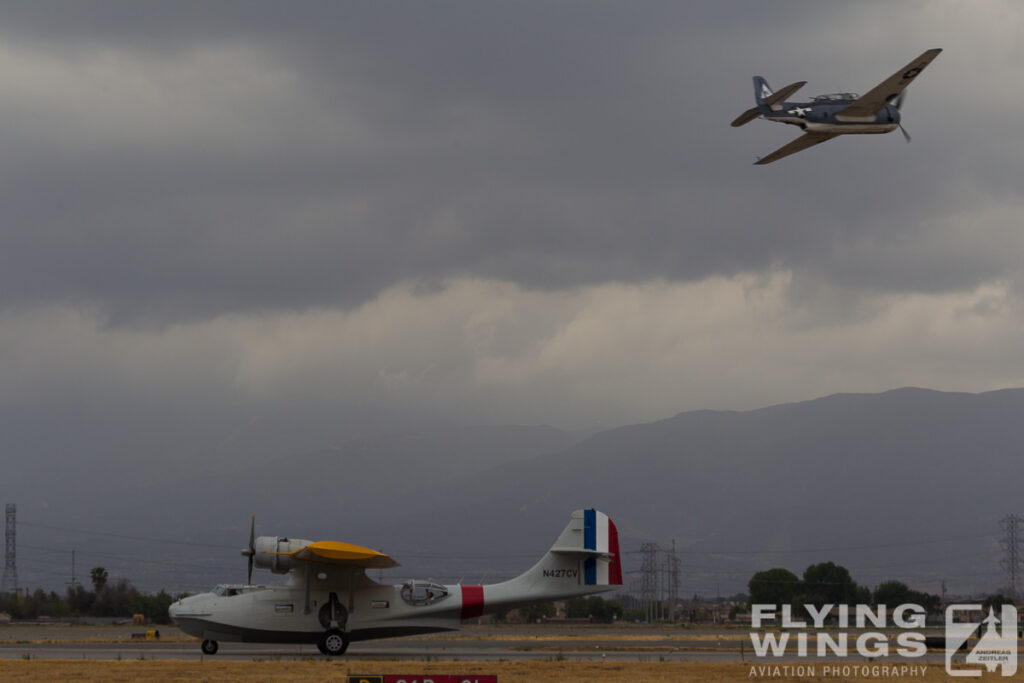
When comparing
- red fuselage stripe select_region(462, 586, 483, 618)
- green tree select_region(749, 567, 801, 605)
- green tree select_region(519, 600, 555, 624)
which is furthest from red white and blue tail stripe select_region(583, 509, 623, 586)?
green tree select_region(749, 567, 801, 605)

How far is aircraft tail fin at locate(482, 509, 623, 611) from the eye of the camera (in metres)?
42.6

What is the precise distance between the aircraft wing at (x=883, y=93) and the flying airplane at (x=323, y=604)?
983 inches

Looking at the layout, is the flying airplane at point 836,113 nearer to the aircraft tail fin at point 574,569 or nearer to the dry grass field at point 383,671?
the aircraft tail fin at point 574,569

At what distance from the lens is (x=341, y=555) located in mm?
38969

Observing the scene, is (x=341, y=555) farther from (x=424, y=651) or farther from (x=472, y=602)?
(x=424, y=651)

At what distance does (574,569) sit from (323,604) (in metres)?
9.22

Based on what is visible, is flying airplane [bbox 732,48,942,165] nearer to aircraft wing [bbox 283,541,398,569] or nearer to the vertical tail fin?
the vertical tail fin

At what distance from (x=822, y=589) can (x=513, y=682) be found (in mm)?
119710

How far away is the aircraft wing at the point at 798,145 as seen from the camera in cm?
5069

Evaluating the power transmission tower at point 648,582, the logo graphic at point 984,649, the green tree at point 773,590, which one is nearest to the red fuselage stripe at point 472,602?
the logo graphic at point 984,649

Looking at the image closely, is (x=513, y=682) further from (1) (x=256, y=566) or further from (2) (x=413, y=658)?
(1) (x=256, y=566)

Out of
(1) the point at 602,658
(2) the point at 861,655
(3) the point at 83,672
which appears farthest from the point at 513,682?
(2) the point at 861,655

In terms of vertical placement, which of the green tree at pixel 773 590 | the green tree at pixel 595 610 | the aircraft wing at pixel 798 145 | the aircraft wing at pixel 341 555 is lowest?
the green tree at pixel 595 610

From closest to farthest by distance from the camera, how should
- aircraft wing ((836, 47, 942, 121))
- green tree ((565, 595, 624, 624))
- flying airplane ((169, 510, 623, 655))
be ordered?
flying airplane ((169, 510, 623, 655)) < aircraft wing ((836, 47, 942, 121)) < green tree ((565, 595, 624, 624))
